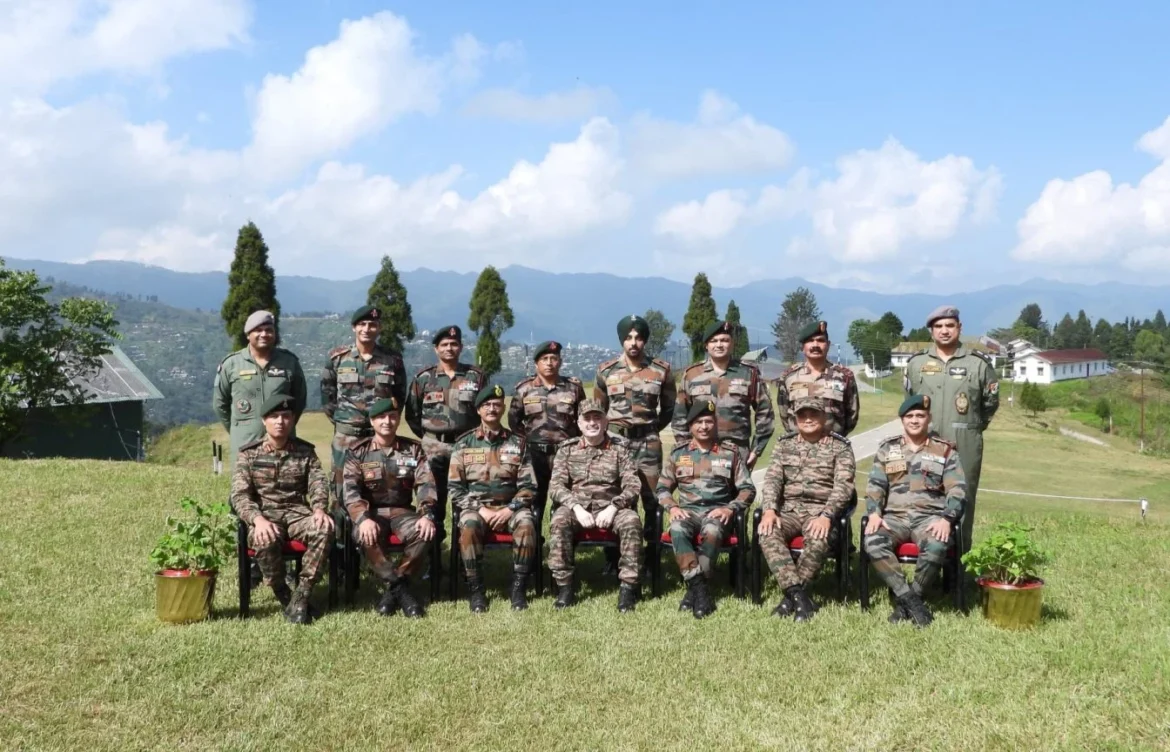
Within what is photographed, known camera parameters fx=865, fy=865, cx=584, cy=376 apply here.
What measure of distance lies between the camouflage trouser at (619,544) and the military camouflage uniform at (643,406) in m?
0.57

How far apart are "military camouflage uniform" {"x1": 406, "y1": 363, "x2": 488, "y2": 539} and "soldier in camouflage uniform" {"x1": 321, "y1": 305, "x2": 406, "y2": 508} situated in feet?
0.68

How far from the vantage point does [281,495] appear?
604 cm

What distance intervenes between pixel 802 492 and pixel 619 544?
136 cm

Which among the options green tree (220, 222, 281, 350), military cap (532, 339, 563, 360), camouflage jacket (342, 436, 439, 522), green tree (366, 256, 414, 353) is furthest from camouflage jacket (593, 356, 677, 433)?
green tree (366, 256, 414, 353)

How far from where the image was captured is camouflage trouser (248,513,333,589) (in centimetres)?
573

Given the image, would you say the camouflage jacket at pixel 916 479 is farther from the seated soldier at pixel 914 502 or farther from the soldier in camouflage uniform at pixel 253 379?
the soldier in camouflage uniform at pixel 253 379

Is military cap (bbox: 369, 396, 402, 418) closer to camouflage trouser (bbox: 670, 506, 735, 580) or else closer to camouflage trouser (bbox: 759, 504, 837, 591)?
camouflage trouser (bbox: 670, 506, 735, 580)

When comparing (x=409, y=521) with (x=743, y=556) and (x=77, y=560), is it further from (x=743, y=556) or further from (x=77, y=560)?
(x=77, y=560)

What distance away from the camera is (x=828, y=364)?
6594 millimetres

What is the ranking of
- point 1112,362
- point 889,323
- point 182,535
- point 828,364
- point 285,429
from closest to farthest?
point 182,535 → point 285,429 → point 828,364 → point 889,323 → point 1112,362

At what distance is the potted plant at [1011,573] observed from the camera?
5297 mm

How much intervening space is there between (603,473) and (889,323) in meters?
77.6

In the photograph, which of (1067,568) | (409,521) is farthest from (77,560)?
(1067,568)

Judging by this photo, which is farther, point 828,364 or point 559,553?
point 828,364
